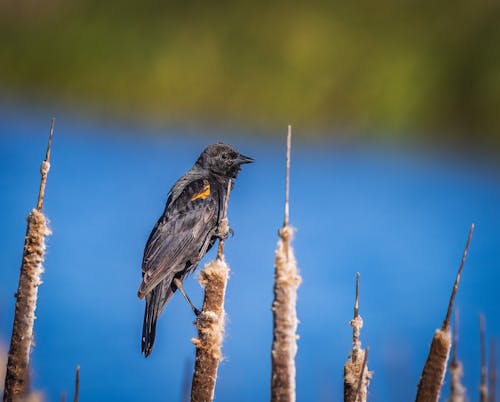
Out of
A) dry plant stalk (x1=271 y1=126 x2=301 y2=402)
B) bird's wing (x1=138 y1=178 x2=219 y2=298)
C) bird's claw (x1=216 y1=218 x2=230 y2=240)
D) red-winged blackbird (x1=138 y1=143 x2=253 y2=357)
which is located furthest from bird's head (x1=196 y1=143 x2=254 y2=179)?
dry plant stalk (x1=271 y1=126 x2=301 y2=402)

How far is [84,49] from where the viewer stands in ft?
44.5

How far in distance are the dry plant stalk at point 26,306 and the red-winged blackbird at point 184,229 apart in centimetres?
123

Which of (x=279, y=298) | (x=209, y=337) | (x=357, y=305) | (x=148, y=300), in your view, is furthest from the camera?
(x=148, y=300)

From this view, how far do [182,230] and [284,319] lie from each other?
6.88 ft

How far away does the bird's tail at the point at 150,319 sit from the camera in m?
3.63

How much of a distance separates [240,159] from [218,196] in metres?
0.30

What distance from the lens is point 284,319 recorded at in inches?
84.9

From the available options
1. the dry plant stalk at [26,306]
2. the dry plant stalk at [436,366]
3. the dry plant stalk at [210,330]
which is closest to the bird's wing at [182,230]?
the dry plant stalk at [210,330]

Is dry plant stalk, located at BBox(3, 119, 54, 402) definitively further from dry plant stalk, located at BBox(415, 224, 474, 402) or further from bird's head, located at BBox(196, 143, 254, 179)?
bird's head, located at BBox(196, 143, 254, 179)

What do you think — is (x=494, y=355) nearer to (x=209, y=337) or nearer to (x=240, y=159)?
(x=209, y=337)

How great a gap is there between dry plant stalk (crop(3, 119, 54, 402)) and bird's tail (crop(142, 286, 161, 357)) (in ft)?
3.89

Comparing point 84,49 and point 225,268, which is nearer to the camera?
point 225,268

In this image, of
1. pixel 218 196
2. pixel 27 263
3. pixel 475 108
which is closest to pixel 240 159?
pixel 218 196

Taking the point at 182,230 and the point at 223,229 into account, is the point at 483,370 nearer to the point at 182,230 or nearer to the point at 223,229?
the point at 223,229
